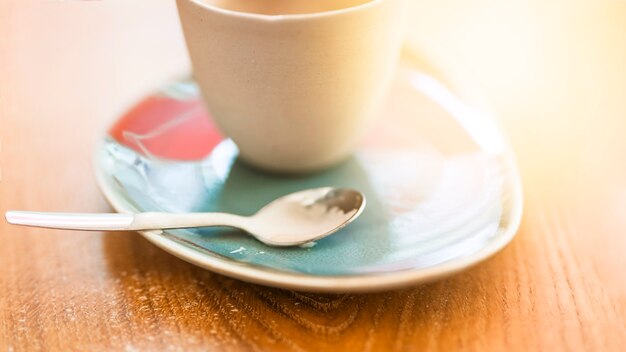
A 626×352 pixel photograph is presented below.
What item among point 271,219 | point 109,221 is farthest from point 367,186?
point 109,221

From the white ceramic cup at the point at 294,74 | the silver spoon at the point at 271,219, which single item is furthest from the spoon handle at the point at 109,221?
the white ceramic cup at the point at 294,74

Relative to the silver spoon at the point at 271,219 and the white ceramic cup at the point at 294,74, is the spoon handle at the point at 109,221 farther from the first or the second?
the white ceramic cup at the point at 294,74

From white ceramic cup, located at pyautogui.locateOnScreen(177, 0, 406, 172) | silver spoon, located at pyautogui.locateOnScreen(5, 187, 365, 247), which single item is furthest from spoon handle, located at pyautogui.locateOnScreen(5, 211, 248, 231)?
white ceramic cup, located at pyautogui.locateOnScreen(177, 0, 406, 172)

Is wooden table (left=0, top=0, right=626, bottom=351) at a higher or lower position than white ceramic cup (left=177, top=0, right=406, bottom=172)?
lower

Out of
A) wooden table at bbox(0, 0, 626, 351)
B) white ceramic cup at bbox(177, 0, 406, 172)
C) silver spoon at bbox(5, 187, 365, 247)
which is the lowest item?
wooden table at bbox(0, 0, 626, 351)

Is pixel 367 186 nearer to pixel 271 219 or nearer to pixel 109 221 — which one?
pixel 271 219

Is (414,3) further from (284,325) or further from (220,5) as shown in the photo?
(284,325)

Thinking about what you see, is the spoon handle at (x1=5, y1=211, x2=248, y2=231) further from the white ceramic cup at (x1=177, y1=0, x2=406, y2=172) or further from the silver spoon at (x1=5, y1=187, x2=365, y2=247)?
the white ceramic cup at (x1=177, y1=0, x2=406, y2=172)
